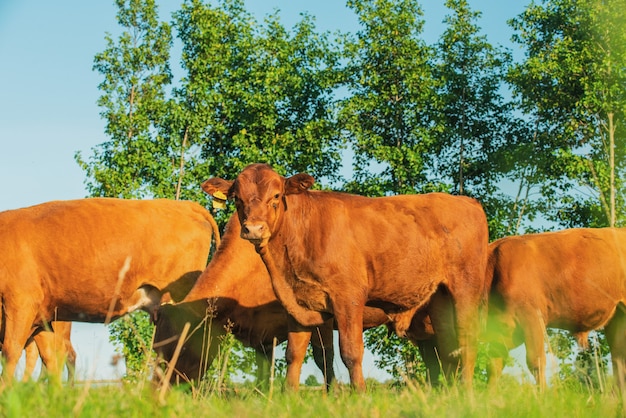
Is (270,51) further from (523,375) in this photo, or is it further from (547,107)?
(523,375)

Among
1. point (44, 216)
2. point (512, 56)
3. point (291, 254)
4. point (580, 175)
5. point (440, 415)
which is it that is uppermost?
point (512, 56)

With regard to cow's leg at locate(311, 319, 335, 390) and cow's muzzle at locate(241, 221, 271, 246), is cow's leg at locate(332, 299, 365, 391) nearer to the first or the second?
cow's muzzle at locate(241, 221, 271, 246)

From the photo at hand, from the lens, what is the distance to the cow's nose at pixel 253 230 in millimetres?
7227

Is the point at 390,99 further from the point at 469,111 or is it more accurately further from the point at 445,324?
the point at 445,324

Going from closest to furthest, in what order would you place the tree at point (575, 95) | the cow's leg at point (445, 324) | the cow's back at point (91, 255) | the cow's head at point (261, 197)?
the cow's head at point (261, 197) < the cow's leg at point (445, 324) < the cow's back at point (91, 255) < the tree at point (575, 95)

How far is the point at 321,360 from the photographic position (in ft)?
35.4

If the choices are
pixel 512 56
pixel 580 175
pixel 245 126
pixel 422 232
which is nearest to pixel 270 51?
pixel 245 126

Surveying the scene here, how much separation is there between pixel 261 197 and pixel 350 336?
63.2 inches

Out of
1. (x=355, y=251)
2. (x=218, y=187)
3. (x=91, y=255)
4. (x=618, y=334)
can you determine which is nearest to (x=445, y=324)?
(x=355, y=251)

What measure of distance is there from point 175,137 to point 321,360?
22.3 meters

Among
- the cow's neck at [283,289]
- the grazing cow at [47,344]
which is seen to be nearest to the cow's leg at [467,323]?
the cow's neck at [283,289]

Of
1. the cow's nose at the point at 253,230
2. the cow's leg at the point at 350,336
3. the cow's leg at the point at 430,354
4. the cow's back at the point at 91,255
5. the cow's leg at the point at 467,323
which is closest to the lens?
the cow's nose at the point at 253,230

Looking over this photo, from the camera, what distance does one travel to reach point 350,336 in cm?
786

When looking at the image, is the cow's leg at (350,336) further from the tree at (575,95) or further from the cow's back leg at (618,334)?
the tree at (575,95)
